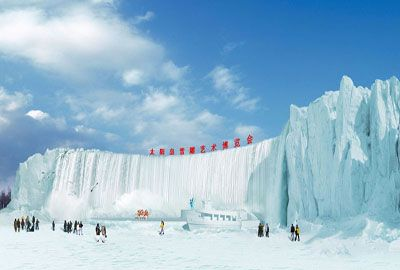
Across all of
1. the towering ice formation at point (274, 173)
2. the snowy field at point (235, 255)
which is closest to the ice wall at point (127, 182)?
the towering ice formation at point (274, 173)

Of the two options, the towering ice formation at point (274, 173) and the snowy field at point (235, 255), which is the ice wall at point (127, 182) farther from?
the snowy field at point (235, 255)

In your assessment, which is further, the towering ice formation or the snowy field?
the towering ice formation

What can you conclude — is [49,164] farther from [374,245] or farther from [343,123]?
[374,245]

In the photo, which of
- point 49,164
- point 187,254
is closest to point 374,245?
point 187,254

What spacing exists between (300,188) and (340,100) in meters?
8.44

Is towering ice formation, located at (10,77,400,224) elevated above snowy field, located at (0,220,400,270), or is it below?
above

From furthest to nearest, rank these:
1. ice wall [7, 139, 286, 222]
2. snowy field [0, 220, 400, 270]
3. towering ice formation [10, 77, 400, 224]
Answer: ice wall [7, 139, 286, 222] < towering ice formation [10, 77, 400, 224] < snowy field [0, 220, 400, 270]

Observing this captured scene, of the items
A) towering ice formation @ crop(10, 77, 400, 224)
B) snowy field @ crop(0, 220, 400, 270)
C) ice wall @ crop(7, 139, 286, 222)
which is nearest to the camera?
snowy field @ crop(0, 220, 400, 270)

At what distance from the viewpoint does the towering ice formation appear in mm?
33531

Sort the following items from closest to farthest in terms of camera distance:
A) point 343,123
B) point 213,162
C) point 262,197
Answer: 1. point 343,123
2. point 262,197
3. point 213,162

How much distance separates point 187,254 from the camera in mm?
23375

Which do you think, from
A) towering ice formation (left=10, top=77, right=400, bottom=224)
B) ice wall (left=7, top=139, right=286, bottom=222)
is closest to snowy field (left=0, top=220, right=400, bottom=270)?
towering ice formation (left=10, top=77, right=400, bottom=224)

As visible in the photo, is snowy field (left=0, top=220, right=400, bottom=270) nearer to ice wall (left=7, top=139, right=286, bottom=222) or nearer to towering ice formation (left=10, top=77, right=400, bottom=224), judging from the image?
towering ice formation (left=10, top=77, right=400, bottom=224)

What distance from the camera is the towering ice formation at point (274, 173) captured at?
33.5m
